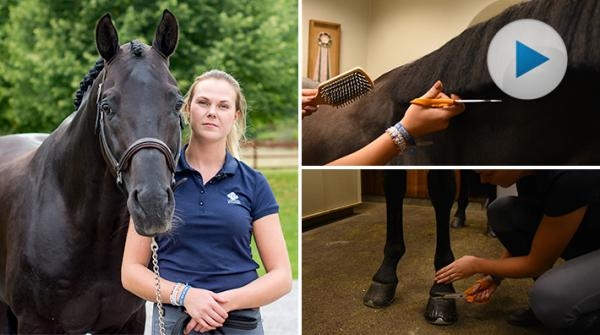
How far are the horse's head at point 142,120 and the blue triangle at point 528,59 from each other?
91 cm

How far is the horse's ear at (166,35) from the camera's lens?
173 cm

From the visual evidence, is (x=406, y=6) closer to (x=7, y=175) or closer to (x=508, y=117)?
(x=508, y=117)

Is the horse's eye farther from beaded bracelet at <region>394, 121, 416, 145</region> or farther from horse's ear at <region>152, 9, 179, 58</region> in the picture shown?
beaded bracelet at <region>394, 121, 416, 145</region>

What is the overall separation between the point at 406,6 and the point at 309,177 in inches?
21.2

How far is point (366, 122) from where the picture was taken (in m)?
1.65

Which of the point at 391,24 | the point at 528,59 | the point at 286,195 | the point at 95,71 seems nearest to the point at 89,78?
the point at 95,71

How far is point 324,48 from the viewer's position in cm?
163

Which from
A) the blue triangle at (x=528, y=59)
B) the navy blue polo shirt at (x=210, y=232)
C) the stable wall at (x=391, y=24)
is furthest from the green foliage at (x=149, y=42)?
the blue triangle at (x=528, y=59)

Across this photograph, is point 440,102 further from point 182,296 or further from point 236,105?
point 182,296

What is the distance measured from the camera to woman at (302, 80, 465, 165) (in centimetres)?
156

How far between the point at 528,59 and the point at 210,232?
0.98 m

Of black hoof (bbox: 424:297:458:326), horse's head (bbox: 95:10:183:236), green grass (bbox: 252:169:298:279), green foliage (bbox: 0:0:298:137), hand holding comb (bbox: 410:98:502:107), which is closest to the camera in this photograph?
horse's head (bbox: 95:10:183:236)

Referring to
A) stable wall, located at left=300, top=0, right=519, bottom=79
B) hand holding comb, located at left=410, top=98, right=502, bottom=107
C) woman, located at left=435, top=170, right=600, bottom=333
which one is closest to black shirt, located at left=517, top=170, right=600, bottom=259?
woman, located at left=435, top=170, right=600, bottom=333

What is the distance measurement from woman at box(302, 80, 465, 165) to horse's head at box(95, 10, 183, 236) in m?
0.39
